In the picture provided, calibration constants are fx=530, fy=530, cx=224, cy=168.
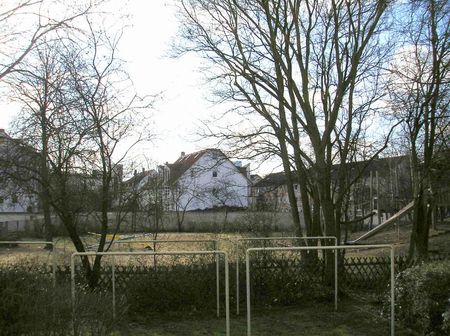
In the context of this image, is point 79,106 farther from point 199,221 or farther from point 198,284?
point 199,221

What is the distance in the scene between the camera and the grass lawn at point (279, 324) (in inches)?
337

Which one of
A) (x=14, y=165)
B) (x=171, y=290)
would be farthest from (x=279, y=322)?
(x=14, y=165)

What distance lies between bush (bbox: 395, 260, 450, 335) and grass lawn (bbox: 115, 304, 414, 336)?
420 millimetres

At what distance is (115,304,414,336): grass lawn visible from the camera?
856cm

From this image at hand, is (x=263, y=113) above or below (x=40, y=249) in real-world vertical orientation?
above

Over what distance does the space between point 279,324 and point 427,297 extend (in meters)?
2.61

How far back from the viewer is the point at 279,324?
9.18 meters

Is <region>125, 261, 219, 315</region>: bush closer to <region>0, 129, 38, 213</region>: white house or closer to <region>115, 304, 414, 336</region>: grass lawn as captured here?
<region>115, 304, 414, 336</region>: grass lawn

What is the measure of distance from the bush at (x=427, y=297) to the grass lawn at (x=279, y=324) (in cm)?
42

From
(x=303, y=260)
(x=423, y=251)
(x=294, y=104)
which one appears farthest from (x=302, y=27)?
(x=423, y=251)

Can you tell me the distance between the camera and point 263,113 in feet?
46.0

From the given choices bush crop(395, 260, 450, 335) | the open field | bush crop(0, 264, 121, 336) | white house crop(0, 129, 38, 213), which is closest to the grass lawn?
the open field

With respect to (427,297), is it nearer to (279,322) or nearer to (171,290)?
(279,322)

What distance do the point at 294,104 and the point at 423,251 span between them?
566cm
